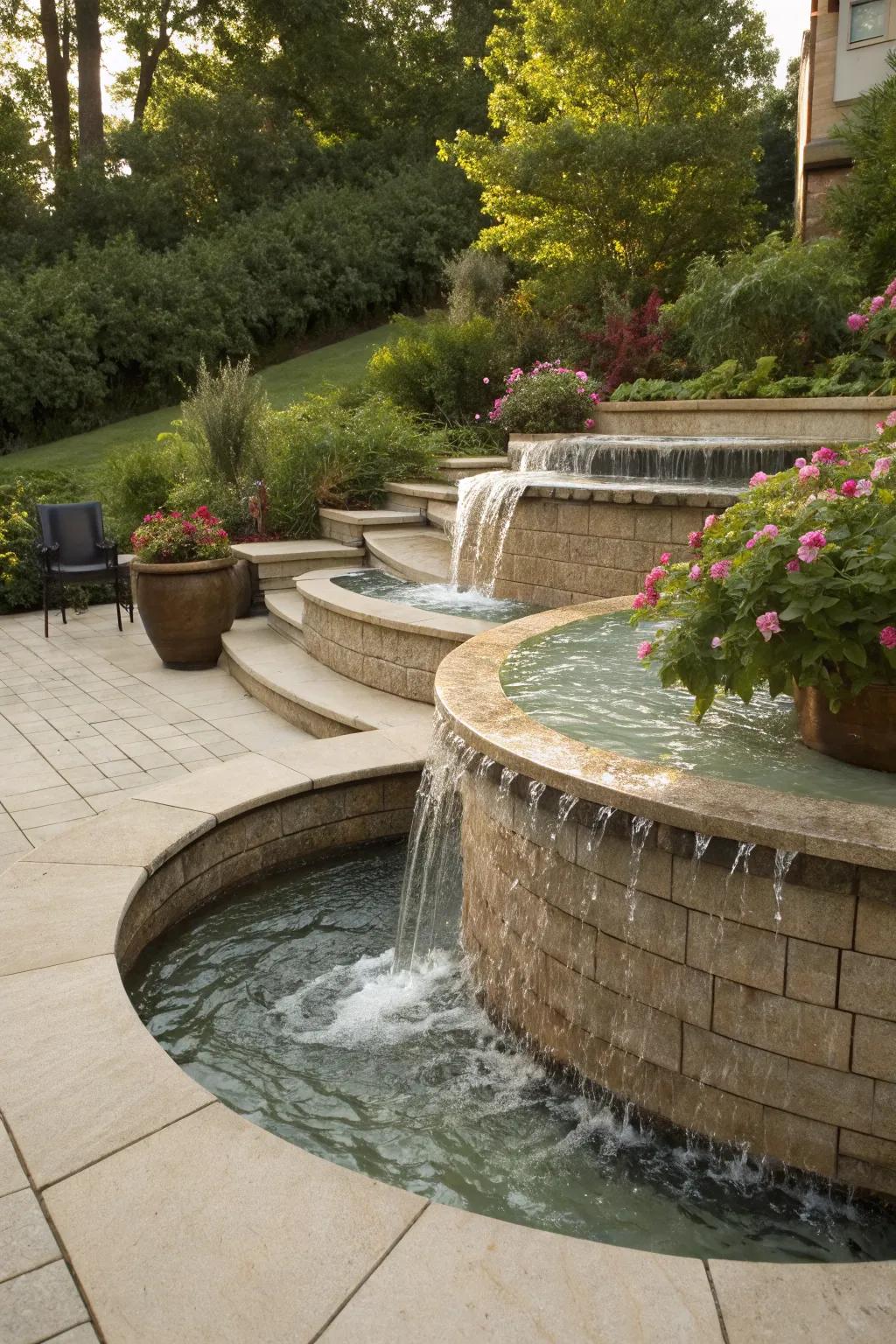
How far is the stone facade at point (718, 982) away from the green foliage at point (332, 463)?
6.08 m

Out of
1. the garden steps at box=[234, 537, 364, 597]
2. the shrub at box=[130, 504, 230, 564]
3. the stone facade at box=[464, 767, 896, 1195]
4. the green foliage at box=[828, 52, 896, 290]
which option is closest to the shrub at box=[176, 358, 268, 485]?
the garden steps at box=[234, 537, 364, 597]

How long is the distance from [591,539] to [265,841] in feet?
8.50

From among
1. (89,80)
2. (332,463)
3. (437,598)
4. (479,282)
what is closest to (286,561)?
(332,463)

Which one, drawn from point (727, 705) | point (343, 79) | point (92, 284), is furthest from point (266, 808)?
point (343, 79)

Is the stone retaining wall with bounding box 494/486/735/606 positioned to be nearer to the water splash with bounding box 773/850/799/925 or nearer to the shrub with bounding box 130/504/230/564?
the shrub with bounding box 130/504/230/564

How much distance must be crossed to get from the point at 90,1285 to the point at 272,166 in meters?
23.0

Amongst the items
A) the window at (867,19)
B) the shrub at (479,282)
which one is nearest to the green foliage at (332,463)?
the shrub at (479,282)

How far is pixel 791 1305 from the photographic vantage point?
5.23 feet

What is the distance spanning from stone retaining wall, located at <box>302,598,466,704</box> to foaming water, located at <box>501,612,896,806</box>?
118 cm

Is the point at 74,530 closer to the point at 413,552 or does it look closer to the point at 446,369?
the point at 413,552

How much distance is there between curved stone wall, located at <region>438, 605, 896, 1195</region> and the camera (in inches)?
81.2

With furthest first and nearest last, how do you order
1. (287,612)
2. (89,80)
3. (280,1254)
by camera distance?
1. (89,80)
2. (287,612)
3. (280,1254)

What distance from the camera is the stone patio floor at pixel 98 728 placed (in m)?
4.57

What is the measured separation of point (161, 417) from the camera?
15.3 meters
